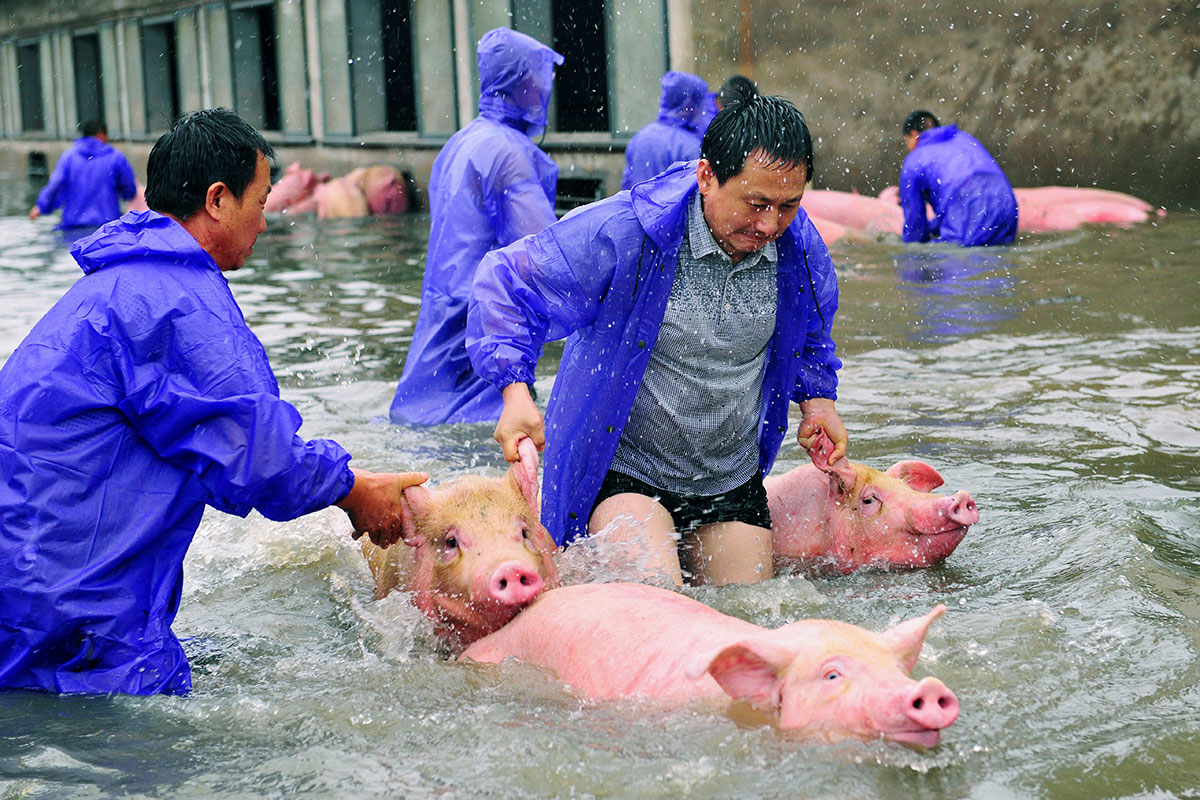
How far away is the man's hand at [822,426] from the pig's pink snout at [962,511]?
16.0 inches

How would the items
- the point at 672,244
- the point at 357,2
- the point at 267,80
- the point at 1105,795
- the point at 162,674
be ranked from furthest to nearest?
the point at 267,80 < the point at 357,2 < the point at 672,244 < the point at 162,674 < the point at 1105,795

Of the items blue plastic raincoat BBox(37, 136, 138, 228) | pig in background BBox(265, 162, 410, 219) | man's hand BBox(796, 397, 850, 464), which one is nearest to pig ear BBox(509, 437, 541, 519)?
man's hand BBox(796, 397, 850, 464)

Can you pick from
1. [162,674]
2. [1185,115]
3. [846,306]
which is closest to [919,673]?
[162,674]

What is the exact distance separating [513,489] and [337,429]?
3.08 meters

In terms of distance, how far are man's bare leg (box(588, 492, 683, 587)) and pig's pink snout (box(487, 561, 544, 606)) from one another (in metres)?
0.43

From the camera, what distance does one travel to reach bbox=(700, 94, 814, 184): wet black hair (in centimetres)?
358

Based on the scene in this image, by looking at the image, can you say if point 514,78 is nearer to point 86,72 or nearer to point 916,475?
point 916,475

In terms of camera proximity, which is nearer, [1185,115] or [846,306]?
[846,306]

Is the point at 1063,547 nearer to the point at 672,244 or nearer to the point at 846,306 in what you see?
the point at 672,244

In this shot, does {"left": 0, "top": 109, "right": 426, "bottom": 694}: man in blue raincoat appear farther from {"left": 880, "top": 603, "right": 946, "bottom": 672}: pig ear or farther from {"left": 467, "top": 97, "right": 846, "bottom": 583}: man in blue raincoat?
{"left": 880, "top": 603, "right": 946, "bottom": 672}: pig ear

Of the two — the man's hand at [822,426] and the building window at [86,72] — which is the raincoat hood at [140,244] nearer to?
the man's hand at [822,426]

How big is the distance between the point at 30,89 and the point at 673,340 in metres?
32.6

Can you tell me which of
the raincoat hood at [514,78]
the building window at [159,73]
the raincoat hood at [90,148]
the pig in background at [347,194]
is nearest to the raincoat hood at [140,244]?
the raincoat hood at [514,78]

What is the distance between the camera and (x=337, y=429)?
6.82m
